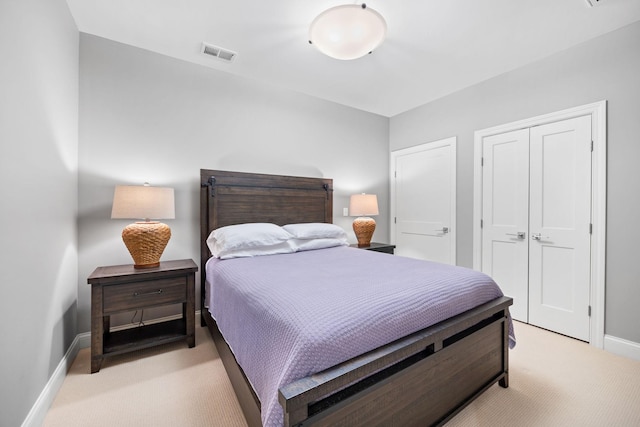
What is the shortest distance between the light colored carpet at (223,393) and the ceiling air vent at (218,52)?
2.66m

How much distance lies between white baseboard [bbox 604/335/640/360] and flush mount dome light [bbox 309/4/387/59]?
303cm

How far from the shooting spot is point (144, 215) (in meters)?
2.10

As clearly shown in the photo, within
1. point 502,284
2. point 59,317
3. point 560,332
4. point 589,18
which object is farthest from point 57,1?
point 560,332

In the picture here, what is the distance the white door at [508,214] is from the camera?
278 centimetres

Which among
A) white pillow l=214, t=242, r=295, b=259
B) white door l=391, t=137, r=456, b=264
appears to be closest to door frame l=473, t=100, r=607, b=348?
white door l=391, t=137, r=456, b=264

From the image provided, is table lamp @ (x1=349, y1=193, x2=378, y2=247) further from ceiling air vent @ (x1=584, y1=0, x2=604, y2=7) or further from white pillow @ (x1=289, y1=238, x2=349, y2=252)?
ceiling air vent @ (x1=584, y1=0, x2=604, y2=7)

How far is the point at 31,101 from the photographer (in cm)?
145

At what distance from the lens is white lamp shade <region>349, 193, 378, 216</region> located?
350 cm

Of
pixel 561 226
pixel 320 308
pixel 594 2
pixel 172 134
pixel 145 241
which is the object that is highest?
pixel 594 2

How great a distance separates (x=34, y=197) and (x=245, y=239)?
4.32ft

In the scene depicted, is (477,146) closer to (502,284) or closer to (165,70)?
(502,284)

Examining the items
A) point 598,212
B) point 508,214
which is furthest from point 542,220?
point 598,212

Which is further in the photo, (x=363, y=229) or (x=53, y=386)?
(x=363, y=229)

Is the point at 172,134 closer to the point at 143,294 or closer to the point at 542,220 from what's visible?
the point at 143,294
